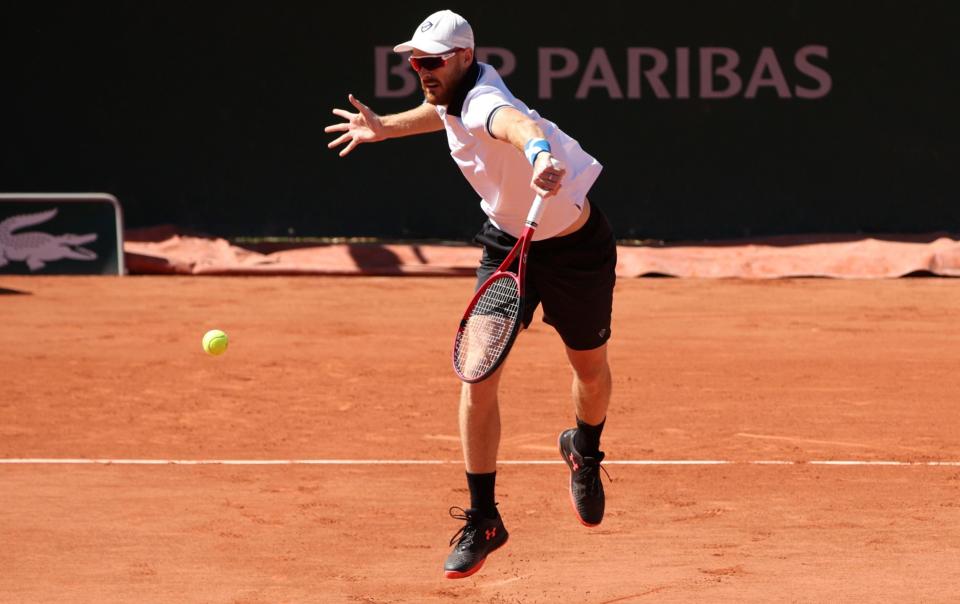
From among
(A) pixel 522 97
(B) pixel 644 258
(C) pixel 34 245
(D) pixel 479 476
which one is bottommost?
(B) pixel 644 258

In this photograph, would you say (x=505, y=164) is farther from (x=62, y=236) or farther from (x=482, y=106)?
(x=62, y=236)

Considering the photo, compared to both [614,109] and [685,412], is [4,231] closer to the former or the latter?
[614,109]

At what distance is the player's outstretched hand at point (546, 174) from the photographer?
467cm

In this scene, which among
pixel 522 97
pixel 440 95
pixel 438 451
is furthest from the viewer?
pixel 522 97

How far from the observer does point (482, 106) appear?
5043 millimetres

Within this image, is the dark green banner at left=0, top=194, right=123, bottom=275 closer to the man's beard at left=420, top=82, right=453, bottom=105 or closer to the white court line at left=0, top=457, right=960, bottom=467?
the white court line at left=0, top=457, right=960, bottom=467

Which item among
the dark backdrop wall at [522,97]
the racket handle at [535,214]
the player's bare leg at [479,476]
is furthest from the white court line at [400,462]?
the dark backdrop wall at [522,97]

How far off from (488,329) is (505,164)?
0.58 metres

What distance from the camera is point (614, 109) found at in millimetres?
16312

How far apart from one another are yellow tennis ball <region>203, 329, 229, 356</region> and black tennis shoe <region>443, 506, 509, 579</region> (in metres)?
4.66

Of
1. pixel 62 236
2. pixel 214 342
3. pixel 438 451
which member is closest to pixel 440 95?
pixel 438 451

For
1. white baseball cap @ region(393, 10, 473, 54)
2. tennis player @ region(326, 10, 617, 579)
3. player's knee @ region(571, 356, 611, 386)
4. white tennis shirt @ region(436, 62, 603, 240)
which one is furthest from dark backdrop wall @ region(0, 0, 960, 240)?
white baseball cap @ region(393, 10, 473, 54)

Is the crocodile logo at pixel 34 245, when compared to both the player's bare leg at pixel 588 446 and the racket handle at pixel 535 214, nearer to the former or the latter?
the player's bare leg at pixel 588 446

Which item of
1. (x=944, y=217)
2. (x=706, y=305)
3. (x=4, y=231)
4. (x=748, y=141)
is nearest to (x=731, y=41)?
(x=748, y=141)
